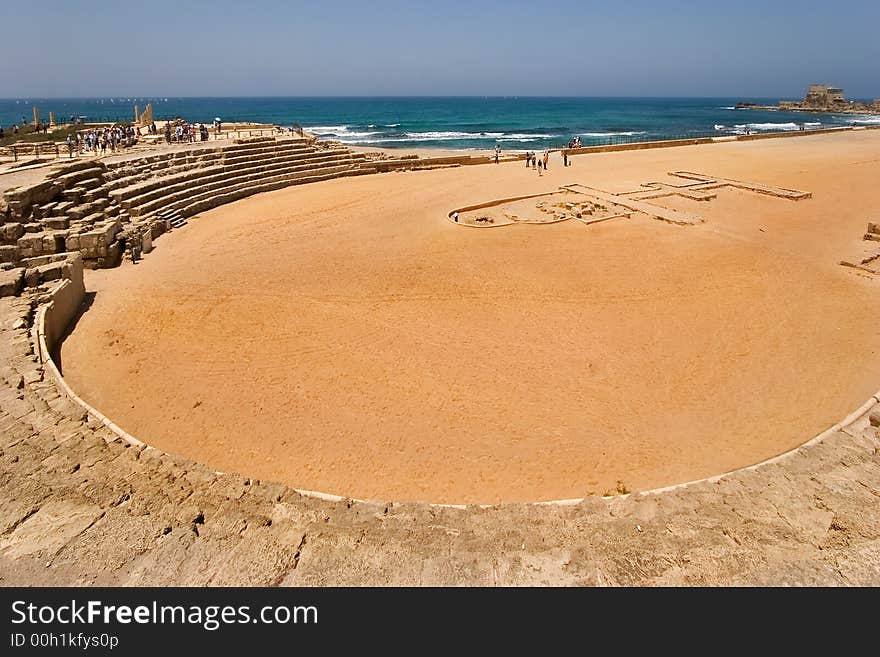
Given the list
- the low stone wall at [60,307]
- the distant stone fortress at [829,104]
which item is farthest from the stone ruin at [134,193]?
the distant stone fortress at [829,104]

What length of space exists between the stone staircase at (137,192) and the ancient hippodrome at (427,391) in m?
0.11

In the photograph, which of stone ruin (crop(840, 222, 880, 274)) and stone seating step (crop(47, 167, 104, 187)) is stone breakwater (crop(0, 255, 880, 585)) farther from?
stone seating step (crop(47, 167, 104, 187))

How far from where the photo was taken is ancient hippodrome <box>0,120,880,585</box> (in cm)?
435

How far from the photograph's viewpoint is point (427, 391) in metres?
7.93

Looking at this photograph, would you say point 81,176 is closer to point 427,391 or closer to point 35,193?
point 35,193

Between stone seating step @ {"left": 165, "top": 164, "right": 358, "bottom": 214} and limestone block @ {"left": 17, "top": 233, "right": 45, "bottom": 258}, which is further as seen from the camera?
stone seating step @ {"left": 165, "top": 164, "right": 358, "bottom": 214}

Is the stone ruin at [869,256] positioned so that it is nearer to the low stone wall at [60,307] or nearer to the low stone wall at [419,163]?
the low stone wall at [60,307]

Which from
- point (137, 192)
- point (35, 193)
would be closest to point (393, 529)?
point (35, 193)

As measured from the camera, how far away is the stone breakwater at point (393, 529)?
4.02 meters

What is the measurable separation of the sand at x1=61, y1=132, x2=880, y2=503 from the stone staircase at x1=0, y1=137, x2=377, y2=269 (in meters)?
1.02

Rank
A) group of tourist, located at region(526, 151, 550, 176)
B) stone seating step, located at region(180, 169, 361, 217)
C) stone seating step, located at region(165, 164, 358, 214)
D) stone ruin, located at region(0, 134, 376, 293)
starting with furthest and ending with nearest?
group of tourist, located at region(526, 151, 550, 176) < stone seating step, located at region(165, 164, 358, 214) < stone seating step, located at region(180, 169, 361, 217) < stone ruin, located at region(0, 134, 376, 293)

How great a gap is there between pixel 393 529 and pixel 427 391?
3337mm

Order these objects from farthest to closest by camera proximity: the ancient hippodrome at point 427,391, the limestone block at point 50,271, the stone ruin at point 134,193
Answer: the stone ruin at point 134,193
the limestone block at point 50,271
the ancient hippodrome at point 427,391

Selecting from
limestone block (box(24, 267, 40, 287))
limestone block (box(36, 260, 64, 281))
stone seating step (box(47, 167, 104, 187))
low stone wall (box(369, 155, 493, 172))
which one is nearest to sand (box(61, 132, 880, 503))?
limestone block (box(36, 260, 64, 281))
